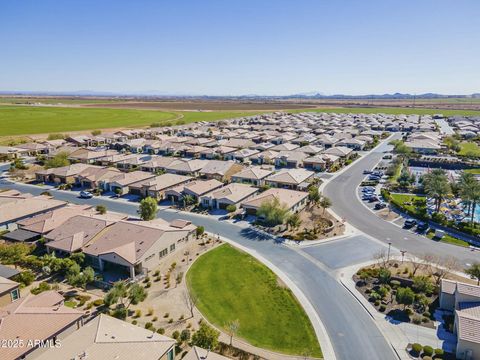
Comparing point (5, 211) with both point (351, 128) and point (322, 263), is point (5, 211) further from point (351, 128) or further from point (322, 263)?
point (351, 128)

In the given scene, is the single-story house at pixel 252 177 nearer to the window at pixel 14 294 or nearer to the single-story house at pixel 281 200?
the single-story house at pixel 281 200

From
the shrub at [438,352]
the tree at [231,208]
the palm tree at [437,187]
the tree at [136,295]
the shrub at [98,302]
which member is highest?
the palm tree at [437,187]

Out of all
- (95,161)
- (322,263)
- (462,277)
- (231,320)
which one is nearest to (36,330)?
(231,320)

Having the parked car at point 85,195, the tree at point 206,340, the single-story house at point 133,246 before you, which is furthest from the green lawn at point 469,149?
the parked car at point 85,195

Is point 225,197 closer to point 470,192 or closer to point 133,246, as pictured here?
point 133,246

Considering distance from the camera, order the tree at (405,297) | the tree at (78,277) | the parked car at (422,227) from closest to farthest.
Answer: the tree at (405,297)
the tree at (78,277)
the parked car at (422,227)

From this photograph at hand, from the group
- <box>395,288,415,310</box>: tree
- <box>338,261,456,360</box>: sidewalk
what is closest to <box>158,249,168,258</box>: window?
<box>338,261,456,360</box>: sidewalk
